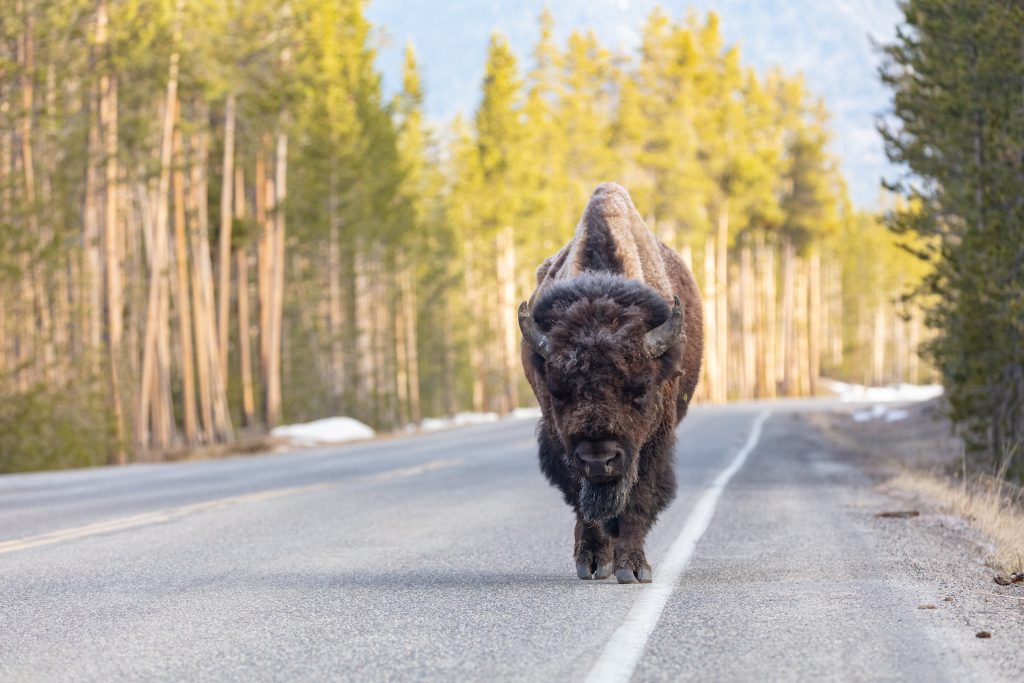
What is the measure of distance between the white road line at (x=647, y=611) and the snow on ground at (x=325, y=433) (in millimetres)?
18385

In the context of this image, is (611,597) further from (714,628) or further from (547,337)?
(547,337)

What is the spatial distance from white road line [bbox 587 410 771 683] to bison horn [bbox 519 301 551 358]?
1346mm

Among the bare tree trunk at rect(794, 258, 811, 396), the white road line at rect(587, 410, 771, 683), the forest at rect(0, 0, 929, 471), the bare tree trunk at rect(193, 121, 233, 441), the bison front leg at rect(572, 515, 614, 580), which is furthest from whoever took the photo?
the bare tree trunk at rect(794, 258, 811, 396)

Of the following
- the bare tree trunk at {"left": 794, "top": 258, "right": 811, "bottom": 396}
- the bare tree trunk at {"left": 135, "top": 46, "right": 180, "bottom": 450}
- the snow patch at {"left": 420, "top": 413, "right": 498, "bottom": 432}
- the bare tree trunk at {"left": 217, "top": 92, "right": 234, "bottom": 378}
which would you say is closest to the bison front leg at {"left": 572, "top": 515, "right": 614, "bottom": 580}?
the bare tree trunk at {"left": 135, "top": 46, "right": 180, "bottom": 450}

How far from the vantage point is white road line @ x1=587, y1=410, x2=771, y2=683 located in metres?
4.90

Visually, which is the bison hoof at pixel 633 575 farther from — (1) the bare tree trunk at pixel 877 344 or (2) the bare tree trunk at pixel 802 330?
(1) the bare tree trunk at pixel 877 344

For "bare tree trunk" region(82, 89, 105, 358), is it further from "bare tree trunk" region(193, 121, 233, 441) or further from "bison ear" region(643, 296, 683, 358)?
"bison ear" region(643, 296, 683, 358)

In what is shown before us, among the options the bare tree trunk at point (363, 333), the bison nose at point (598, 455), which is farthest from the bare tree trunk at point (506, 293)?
the bison nose at point (598, 455)

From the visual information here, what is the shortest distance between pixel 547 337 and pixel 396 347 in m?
45.6

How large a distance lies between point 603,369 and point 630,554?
3.41 feet

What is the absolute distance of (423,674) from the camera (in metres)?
4.86

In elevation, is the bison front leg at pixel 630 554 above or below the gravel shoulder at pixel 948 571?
above

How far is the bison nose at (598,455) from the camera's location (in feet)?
22.0

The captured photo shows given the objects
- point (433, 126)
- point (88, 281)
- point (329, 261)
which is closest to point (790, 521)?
point (88, 281)
